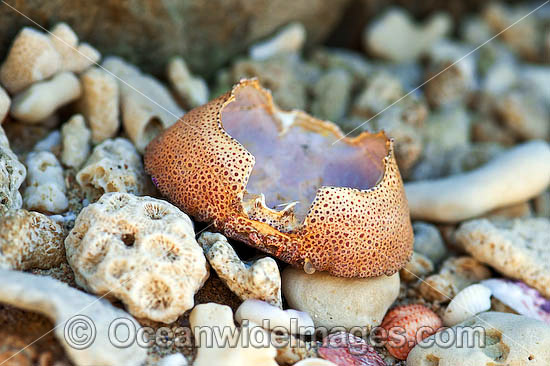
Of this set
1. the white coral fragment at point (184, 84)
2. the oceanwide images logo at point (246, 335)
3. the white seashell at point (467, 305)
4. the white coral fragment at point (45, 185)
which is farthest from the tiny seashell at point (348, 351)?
the white coral fragment at point (184, 84)

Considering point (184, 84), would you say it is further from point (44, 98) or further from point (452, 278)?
point (452, 278)

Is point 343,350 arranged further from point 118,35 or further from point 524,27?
point 524,27

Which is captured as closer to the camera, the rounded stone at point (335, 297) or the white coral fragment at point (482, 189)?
the rounded stone at point (335, 297)

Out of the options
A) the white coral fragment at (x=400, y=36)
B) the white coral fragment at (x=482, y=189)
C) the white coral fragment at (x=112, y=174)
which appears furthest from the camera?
the white coral fragment at (x=400, y=36)

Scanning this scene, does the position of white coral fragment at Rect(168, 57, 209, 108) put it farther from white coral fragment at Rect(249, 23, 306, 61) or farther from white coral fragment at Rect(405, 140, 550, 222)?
white coral fragment at Rect(405, 140, 550, 222)

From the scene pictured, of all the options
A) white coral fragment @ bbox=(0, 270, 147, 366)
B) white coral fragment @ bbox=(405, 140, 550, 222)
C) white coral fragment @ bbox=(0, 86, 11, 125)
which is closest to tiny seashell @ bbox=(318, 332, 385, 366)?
white coral fragment @ bbox=(0, 270, 147, 366)

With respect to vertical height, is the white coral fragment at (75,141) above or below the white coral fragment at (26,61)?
below

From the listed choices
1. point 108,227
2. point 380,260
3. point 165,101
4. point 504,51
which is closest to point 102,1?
point 165,101

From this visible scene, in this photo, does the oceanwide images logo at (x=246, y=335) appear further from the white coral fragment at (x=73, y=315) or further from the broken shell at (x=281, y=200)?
the broken shell at (x=281, y=200)
